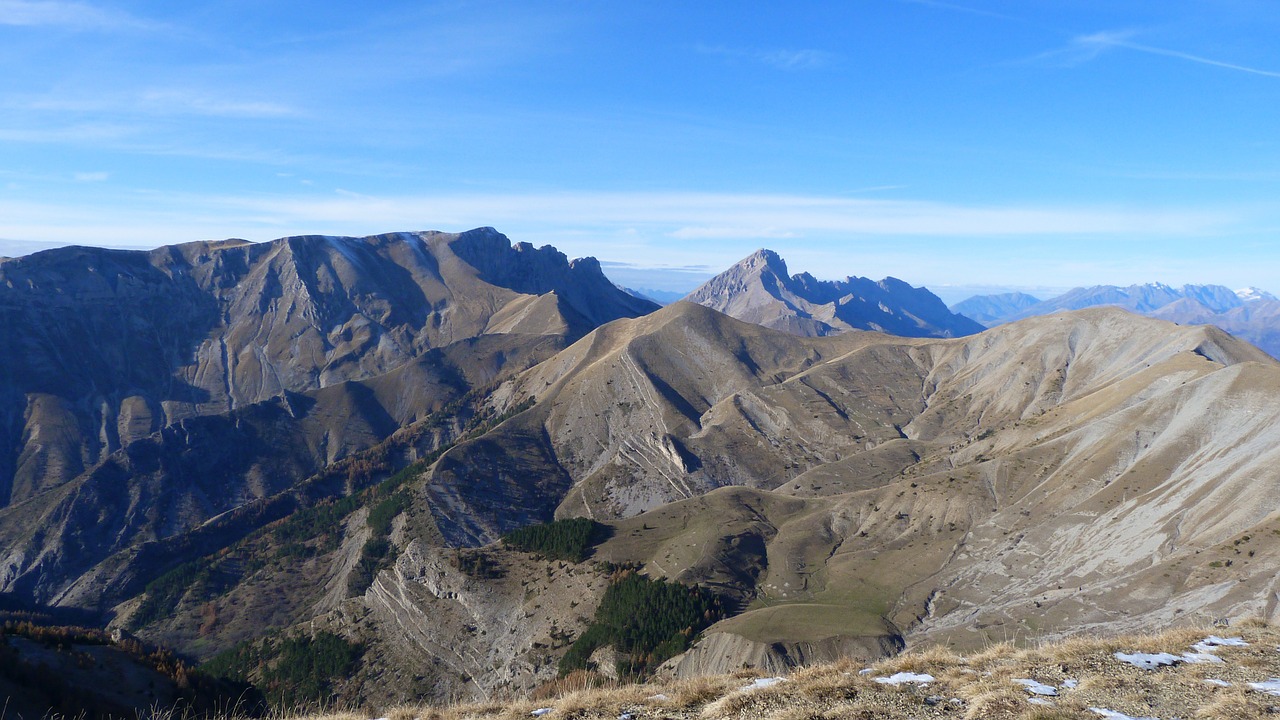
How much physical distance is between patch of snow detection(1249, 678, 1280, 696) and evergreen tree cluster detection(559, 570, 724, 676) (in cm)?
6026

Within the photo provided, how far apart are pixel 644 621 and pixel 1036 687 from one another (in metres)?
69.0

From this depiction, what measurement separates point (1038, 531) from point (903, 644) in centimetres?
3186

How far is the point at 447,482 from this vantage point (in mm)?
146375

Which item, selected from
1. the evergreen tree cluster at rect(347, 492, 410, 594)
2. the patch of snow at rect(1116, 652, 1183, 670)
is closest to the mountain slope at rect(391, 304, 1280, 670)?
the evergreen tree cluster at rect(347, 492, 410, 594)

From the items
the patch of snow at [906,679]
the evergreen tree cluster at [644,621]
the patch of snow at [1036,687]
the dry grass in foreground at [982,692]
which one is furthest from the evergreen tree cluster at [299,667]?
the patch of snow at [1036,687]

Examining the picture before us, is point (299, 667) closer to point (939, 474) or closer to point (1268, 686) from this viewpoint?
point (1268, 686)

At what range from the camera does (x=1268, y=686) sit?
55.8 feet

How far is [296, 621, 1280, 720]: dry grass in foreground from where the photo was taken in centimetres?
1591

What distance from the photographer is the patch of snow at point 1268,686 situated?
54.9 feet

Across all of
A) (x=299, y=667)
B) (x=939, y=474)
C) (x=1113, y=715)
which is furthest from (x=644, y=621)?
(x=1113, y=715)

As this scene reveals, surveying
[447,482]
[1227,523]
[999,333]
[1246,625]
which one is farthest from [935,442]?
[1246,625]

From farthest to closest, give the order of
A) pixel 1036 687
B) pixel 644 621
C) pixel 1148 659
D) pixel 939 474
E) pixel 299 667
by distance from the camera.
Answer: pixel 939 474, pixel 299 667, pixel 644 621, pixel 1148 659, pixel 1036 687

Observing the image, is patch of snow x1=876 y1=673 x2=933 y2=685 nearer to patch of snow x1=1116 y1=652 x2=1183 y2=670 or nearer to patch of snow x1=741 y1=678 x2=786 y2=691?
patch of snow x1=741 y1=678 x2=786 y2=691

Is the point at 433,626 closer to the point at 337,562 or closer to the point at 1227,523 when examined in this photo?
the point at 337,562
